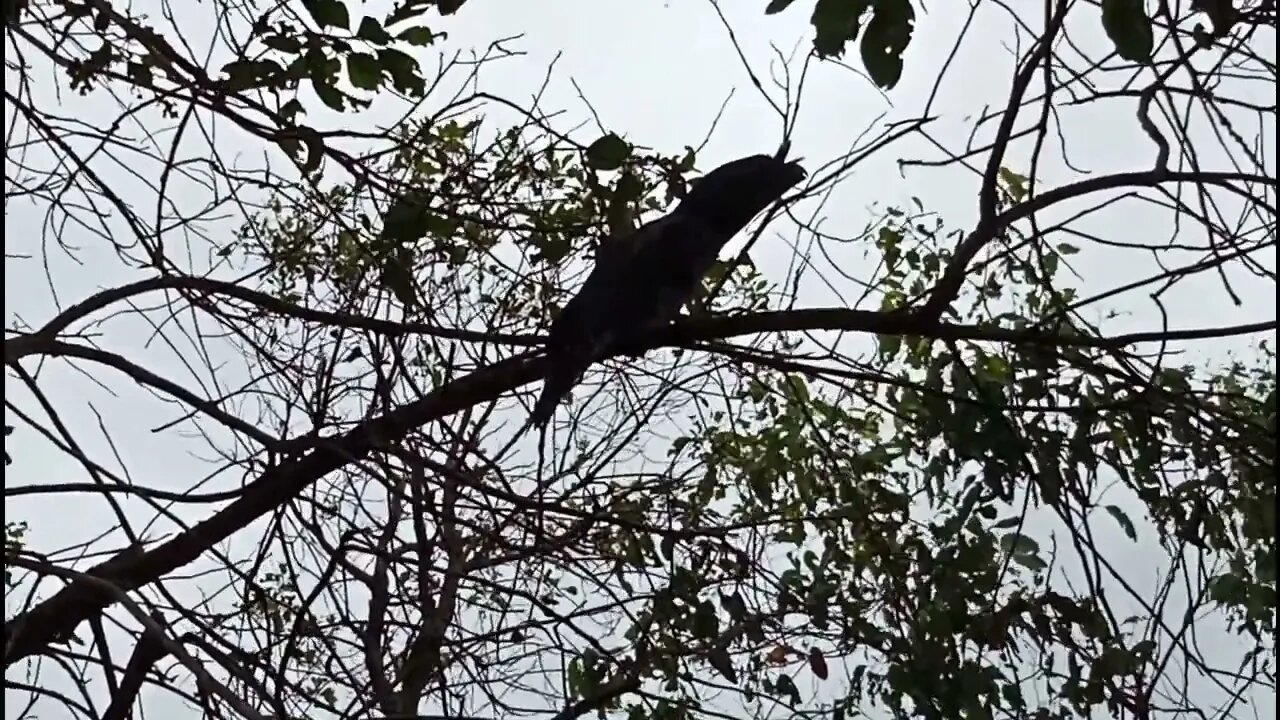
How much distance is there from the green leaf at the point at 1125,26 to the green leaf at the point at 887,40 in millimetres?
279

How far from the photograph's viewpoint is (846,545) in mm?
2799

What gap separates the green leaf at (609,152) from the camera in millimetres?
2230

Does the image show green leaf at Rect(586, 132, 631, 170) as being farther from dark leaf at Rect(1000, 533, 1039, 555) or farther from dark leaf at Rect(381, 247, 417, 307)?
dark leaf at Rect(1000, 533, 1039, 555)

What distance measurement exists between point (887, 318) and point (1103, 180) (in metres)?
0.44

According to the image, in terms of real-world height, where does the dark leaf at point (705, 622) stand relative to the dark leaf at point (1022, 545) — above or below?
below

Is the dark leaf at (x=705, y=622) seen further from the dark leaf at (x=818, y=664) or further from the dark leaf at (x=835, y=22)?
the dark leaf at (x=835, y=22)

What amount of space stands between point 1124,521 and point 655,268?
4.53 ft

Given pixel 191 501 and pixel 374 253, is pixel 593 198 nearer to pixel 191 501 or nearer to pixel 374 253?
pixel 374 253

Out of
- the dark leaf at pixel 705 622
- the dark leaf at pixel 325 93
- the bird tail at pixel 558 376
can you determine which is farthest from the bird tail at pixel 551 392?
the dark leaf at pixel 325 93

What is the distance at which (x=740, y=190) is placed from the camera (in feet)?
10.8

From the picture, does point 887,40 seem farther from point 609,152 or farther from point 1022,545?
point 1022,545

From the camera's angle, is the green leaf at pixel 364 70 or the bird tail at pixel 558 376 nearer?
the green leaf at pixel 364 70

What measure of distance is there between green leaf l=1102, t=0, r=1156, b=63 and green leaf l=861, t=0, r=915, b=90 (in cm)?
28

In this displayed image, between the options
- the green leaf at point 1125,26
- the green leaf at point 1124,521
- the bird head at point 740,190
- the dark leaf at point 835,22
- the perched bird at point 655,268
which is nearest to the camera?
the dark leaf at point 835,22
